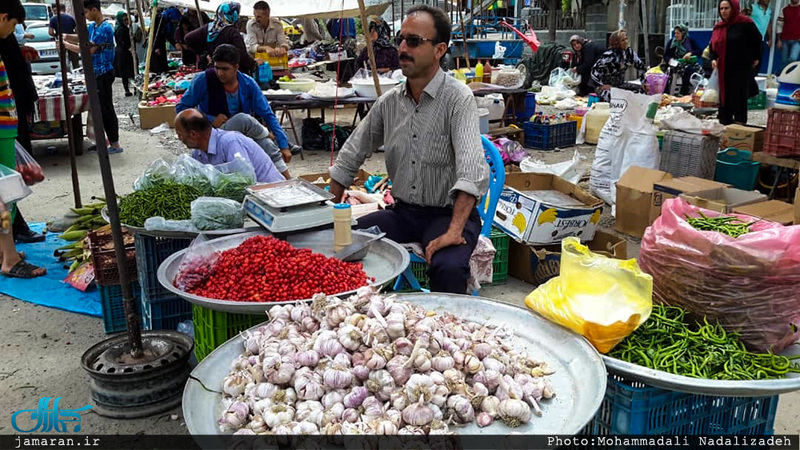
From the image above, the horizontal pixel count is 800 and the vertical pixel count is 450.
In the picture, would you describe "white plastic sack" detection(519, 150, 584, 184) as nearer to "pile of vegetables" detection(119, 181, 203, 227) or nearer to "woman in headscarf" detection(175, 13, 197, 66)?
"pile of vegetables" detection(119, 181, 203, 227)

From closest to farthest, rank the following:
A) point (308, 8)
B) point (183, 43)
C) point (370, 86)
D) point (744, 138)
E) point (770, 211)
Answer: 1. point (770, 211)
2. point (744, 138)
3. point (370, 86)
4. point (183, 43)
5. point (308, 8)

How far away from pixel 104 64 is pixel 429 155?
7.25 metres

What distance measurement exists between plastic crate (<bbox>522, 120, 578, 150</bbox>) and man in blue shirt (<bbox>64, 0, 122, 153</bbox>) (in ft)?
19.0

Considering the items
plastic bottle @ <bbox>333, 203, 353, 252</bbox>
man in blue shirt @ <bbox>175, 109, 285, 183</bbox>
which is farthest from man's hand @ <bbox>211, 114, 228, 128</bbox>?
plastic bottle @ <bbox>333, 203, 353, 252</bbox>

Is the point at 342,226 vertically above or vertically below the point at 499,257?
above

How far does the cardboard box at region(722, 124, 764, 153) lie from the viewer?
264 inches

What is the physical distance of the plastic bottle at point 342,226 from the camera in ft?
9.55

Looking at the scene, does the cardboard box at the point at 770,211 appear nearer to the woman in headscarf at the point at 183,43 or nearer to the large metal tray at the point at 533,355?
the large metal tray at the point at 533,355

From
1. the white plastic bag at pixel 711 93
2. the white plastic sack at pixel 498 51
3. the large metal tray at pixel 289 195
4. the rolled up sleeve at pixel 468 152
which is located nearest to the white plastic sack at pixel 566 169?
the rolled up sleeve at pixel 468 152

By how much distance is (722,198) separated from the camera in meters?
5.40

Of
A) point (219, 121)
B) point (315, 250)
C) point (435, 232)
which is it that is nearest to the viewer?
point (315, 250)

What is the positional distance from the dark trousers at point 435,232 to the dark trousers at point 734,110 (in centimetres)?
629

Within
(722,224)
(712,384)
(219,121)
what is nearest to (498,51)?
(219,121)

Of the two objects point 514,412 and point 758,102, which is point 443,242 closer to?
point 514,412
